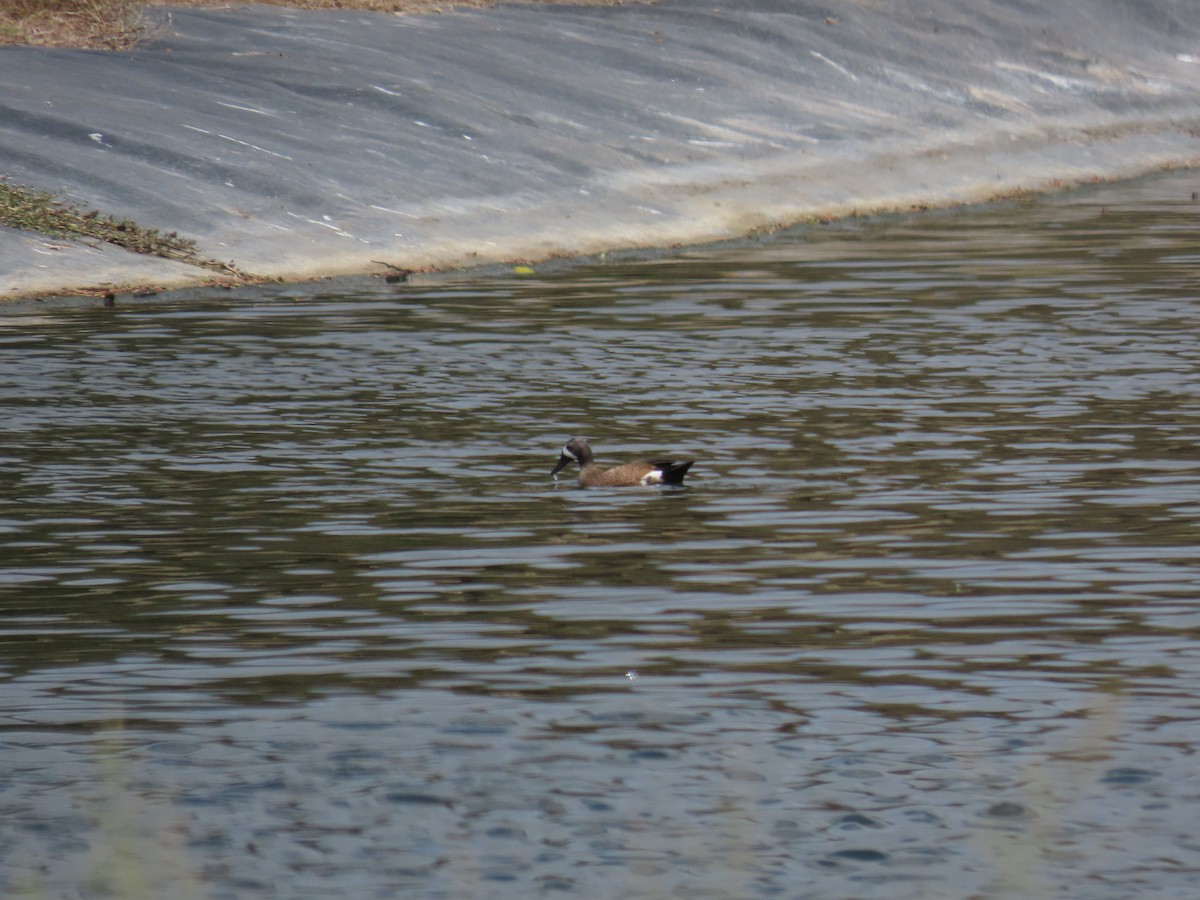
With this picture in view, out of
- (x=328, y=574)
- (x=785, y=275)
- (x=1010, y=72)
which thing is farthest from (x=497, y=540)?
(x=1010, y=72)

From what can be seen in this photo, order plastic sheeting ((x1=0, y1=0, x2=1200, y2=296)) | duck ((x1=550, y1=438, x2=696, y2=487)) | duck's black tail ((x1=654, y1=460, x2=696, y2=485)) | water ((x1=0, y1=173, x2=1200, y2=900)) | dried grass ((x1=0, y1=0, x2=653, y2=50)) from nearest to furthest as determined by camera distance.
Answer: water ((x1=0, y1=173, x2=1200, y2=900))
duck's black tail ((x1=654, y1=460, x2=696, y2=485))
duck ((x1=550, y1=438, x2=696, y2=487))
plastic sheeting ((x1=0, y1=0, x2=1200, y2=296))
dried grass ((x1=0, y1=0, x2=653, y2=50))

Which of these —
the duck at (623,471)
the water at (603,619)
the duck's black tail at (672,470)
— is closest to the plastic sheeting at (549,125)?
the water at (603,619)

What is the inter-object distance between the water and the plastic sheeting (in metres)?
6.09

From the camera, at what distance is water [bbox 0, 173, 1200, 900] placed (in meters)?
6.95

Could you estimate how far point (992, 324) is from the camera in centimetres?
1877

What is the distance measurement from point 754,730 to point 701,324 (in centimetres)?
1156

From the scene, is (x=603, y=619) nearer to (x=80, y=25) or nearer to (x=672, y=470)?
(x=672, y=470)

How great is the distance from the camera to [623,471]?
12453 mm

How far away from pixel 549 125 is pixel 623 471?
1689 centimetres

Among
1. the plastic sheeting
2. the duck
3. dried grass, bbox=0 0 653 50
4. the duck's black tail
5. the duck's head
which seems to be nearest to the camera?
the duck's black tail

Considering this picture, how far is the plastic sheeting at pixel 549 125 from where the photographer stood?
24.0m

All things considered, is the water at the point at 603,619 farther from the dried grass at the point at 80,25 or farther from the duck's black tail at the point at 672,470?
the dried grass at the point at 80,25

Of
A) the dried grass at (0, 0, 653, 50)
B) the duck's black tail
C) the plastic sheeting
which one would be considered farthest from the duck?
the dried grass at (0, 0, 653, 50)

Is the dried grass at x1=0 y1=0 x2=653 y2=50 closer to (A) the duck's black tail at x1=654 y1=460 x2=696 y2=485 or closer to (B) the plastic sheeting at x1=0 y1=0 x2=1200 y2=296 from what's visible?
(B) the plastic sheeting at x1=0 y1=0 x2=1200 y2=296
